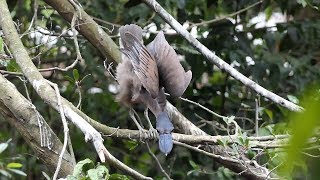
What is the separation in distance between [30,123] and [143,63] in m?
0.61

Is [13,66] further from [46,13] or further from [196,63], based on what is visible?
[196,63]

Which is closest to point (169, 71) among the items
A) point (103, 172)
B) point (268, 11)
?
point (103, 172)

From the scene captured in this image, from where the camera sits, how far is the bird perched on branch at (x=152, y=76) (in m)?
2.34

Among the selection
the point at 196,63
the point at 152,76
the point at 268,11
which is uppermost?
the point at 268,11

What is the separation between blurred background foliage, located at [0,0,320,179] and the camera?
128 inches

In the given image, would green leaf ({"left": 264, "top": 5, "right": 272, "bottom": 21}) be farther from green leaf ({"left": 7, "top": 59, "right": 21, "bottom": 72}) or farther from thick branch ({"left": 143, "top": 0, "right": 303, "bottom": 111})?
green leaf ({"left": 7, "top": 59, "right": 21, "bottom": 72})

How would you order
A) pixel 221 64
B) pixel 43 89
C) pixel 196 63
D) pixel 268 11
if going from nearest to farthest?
pixel 43 89
pixel 221 64
pixel 196 63
pixel 268 11

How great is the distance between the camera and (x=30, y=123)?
76.0 inches

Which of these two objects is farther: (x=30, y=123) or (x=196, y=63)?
(x=196, y=63)

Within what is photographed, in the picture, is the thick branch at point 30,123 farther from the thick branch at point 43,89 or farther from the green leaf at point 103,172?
the green leaf at point 103,172

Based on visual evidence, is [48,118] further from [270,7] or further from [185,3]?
[270,7]

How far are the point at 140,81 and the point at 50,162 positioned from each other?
2.14 feet

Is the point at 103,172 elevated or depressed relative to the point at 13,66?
depressed

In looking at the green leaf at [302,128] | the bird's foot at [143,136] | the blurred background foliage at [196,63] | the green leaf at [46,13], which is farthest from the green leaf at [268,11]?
the green leaf at [302,128]
